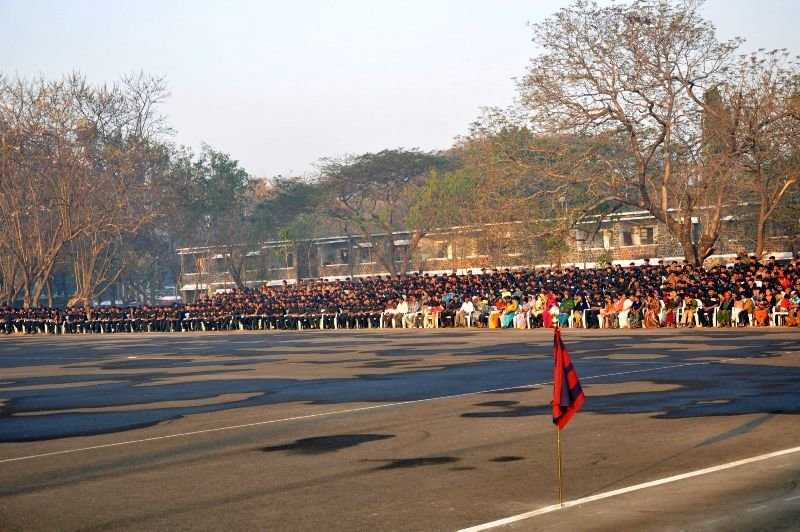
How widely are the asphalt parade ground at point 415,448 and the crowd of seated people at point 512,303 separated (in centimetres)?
1124

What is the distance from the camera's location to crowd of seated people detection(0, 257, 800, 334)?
3484 centimetres

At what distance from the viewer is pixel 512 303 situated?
42844 mm

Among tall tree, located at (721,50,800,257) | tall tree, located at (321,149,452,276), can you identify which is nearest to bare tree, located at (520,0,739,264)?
tall tree, located at (721,50,800,257)

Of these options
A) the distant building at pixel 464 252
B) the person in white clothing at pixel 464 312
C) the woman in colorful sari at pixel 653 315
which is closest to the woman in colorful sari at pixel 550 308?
the woman in colorful sari at pixel 653 315

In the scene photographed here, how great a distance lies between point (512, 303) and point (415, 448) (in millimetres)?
31487

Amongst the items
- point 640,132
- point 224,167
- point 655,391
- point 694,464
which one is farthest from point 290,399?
point 224,167

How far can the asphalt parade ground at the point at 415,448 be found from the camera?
836 centimetres

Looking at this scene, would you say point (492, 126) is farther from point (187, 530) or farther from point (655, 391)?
point (187, 530)

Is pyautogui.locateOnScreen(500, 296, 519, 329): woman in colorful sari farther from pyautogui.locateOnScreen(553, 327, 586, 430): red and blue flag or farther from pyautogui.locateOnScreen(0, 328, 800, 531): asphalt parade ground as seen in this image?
pyautogui.locateOnScreen(553, 327, 586, 430): red and blue flag

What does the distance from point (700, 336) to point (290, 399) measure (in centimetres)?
1662

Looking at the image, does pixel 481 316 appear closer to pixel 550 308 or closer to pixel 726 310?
pixel 550 308

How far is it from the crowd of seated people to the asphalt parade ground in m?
11.2

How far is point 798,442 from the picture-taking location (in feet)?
35.8

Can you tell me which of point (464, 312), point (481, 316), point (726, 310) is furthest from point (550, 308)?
point (726, 310)
